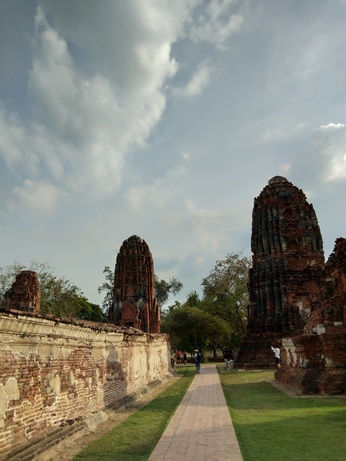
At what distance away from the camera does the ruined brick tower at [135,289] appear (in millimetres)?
32438

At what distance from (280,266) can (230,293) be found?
680 inches

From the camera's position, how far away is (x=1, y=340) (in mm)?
4840

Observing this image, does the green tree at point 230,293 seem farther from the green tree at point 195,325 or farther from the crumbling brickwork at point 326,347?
the crumbling brickwork at point 326,347

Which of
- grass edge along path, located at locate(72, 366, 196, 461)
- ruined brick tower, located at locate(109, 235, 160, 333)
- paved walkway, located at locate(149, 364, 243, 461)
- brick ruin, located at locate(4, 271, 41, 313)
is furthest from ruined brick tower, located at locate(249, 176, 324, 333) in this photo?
grass edge along path, located at locate(72, 366, 196, 461)

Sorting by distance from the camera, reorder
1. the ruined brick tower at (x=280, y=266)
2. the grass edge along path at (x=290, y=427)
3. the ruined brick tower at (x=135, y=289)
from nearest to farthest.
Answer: the grass edge along path at (x=290, y=427) → the ruined brick tower at (x=280, y=266) → the ruined brick tower at (x=135, y=289)

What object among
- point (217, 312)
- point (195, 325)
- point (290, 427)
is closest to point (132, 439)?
point (290, 427)

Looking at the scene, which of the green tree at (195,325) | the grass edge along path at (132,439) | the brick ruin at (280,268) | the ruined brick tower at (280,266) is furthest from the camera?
the green tree at (195,325)

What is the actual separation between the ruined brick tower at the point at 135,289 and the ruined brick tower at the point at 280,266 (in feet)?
30.7

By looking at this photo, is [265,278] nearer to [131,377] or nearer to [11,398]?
[131,377]

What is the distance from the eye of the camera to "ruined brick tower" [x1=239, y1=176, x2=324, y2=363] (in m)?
24.8

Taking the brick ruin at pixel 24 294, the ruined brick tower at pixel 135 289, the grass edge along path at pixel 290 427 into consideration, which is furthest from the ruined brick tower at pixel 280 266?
the grass edge along path at pixel 290 427

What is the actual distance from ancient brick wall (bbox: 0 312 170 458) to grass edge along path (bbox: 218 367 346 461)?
113 inches

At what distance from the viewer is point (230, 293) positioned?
141ft

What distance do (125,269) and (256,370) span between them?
14914 millimetres
